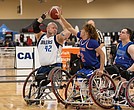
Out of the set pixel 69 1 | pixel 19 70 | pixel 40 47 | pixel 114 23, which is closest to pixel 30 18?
pixel 69 1

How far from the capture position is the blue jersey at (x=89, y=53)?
5.75 meters

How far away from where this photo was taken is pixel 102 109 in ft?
19.2

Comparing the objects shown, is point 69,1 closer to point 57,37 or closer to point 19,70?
point 19,70

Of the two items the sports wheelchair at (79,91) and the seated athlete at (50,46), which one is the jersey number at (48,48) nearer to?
the seated athlete at (50,46)

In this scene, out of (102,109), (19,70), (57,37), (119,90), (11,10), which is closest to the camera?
(119,90)

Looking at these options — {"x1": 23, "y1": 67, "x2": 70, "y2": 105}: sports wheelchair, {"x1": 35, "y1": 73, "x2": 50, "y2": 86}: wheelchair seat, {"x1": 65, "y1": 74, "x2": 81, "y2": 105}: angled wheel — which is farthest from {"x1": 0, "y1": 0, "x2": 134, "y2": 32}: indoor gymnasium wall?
{"x1": 65, "y1": 74, "x2": 81, "y2": 105}: angled wheel

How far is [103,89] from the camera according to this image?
18.7 feet

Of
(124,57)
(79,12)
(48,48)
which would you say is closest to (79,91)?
(124,57)

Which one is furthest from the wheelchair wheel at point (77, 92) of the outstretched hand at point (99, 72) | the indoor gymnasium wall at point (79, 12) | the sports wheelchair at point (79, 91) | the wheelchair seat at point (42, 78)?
the indoor gymnasium wall at point (79, 12)

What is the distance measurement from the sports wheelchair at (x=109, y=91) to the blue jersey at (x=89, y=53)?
292 mm

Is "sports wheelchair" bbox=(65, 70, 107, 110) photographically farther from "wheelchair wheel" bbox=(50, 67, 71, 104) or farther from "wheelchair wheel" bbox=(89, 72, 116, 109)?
"wheelchair wheel" bbox=(50, 67, 71, 104)

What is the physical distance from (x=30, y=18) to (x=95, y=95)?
21994mm

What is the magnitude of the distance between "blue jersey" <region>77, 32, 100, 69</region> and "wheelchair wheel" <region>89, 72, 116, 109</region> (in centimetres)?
26

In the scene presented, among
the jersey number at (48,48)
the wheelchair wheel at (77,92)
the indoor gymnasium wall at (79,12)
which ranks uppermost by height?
the indoor gymnasium wall at (79,12)
